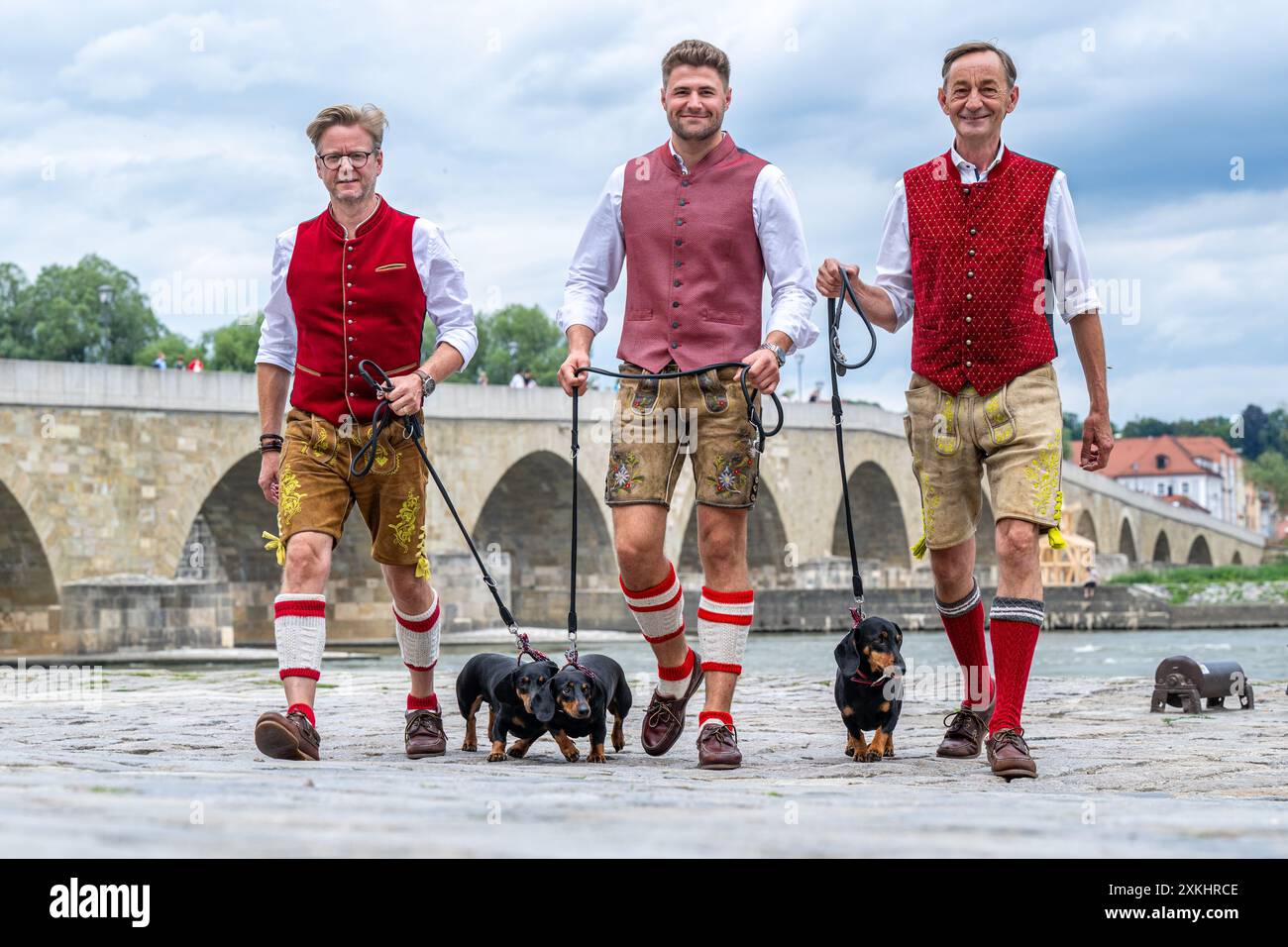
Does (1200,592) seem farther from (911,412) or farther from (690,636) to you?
(911,412)

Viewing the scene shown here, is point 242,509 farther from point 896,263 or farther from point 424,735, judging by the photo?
point 896,263

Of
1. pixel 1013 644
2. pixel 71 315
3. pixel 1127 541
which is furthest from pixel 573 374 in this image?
pixel 1127 541

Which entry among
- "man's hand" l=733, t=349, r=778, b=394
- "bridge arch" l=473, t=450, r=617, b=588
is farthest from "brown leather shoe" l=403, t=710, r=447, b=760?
"bridge arch" l=473, t=450, r=617, b=588

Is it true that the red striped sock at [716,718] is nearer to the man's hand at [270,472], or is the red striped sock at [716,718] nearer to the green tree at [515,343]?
the man's hand at [270,472]

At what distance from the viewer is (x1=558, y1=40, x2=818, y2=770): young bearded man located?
14.2 feet

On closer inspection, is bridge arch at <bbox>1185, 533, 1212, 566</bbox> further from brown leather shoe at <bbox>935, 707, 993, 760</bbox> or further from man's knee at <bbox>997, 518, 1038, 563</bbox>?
man's knee at <bbox>997, 518, 1038, 563</bbox>

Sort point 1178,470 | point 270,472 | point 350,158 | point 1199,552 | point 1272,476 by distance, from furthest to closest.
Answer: point 1272,476
point 1178,470
point 1199,552
point 270,472
point 350,158

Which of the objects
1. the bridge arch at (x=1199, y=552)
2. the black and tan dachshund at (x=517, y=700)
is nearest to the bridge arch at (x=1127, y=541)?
the bridge arch at (x=1199, y=552)

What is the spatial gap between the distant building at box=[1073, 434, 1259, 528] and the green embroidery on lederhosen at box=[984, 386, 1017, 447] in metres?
94.7

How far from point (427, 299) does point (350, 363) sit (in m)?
0.33

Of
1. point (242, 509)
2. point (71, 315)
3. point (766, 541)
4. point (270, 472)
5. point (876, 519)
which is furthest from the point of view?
point (71, 315)

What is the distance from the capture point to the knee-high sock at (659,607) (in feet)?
15.1

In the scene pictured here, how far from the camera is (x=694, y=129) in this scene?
4367mm

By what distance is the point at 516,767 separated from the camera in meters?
3.91
